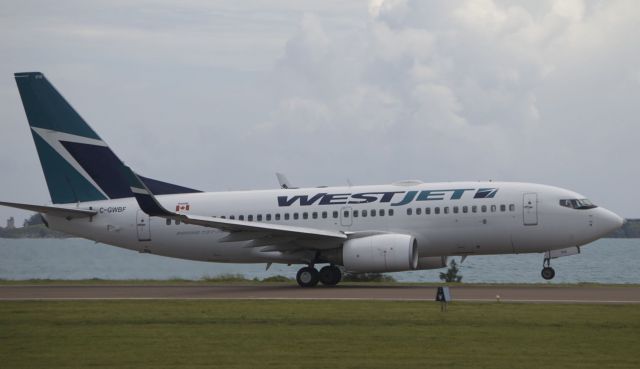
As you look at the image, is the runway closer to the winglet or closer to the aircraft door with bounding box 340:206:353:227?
the aircraft door with bounding box 340:206:353:227

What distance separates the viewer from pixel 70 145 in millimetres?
43250

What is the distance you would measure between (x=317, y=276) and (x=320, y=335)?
56.2 ft

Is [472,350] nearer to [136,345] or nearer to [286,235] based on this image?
[136,345]

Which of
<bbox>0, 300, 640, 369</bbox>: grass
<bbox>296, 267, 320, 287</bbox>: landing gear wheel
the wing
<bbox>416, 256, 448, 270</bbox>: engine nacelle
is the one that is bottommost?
<bbox>0, 300, 640, 369</bbox>: grass

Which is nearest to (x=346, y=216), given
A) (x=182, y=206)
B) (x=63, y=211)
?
(x=182, y=206)

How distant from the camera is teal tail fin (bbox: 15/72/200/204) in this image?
4325 cm

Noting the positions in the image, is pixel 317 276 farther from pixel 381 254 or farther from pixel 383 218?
pixel 383 218

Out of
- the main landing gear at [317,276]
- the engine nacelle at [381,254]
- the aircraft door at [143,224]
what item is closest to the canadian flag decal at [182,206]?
the aircraft door at [143,224]

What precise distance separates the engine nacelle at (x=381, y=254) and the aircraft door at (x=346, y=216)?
151cm

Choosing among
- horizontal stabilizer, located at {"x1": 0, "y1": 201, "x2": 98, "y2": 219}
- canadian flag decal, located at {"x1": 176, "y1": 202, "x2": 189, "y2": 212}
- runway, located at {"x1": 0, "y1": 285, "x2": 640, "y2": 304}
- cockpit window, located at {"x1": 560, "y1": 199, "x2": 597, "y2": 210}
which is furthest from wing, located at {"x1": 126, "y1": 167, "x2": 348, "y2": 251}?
cockpit window, located at {"x1": 560, "y1": 199, "x2": 597, "y2": 210}

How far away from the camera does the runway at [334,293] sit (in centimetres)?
3192

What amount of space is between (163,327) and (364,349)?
592cm

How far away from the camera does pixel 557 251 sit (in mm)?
39062

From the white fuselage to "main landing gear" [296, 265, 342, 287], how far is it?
28.1 inches
